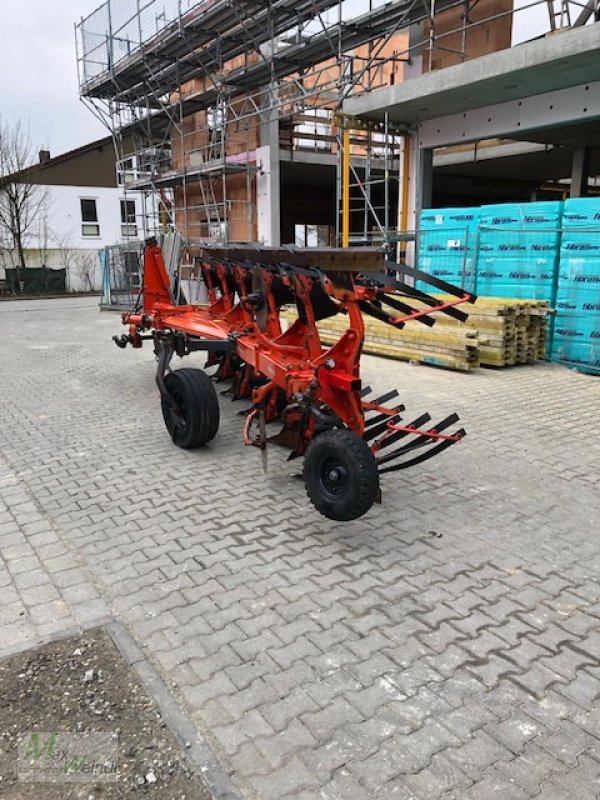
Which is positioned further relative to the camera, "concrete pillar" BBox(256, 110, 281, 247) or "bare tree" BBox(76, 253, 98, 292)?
"bare tree" BBox(76, 253, 98, 292)

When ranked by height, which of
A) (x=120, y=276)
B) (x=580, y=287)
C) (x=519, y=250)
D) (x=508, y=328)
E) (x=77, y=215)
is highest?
(x=77, y=215)

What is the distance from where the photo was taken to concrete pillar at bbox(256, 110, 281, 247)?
17.4m

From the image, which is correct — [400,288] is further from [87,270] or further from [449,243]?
[87,270]

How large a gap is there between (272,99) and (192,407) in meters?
12.9

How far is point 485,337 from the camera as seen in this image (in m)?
9.48

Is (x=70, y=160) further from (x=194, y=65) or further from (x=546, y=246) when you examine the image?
(x=546, y=246)

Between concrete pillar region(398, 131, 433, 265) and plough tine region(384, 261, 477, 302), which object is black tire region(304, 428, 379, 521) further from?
concrete pillar region(398, 131, 433, 265)

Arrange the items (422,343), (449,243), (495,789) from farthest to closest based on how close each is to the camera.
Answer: (449,243), (422,343), (495,789)

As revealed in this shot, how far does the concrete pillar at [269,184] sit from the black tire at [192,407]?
505 inches

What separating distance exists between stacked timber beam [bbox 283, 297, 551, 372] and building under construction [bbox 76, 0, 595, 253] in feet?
13.0

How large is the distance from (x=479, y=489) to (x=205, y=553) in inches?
89.7

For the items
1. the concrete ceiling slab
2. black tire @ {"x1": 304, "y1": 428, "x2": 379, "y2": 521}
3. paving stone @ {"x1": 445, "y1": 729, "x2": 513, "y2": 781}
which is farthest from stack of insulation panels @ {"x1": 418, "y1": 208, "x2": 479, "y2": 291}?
paving stone @ {"x1": 445, "y1": 729, "x2": 513, "y2": 781}

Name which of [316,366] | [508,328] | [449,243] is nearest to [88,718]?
[316,366]

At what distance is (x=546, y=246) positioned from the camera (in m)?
9.85
